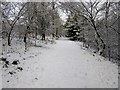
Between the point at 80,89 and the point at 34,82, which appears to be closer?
the point at 80,89

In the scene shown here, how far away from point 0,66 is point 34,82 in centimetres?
374

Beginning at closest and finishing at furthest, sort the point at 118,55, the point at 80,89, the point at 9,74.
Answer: the point at 80,89 < the point at 9,74 < the point at 118,55

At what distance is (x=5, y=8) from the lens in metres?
20.7

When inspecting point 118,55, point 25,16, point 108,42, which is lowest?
point 118,55

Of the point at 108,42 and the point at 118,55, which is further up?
the point at 108,42

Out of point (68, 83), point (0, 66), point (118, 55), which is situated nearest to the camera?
point (68, 83)

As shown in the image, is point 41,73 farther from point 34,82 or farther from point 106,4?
point 106,4

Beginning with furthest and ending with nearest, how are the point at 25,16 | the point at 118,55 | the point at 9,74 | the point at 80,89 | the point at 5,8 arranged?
the point at 25,16, the point at 118,55, the point at 5,8, the point at 9,74, the point at 80,89

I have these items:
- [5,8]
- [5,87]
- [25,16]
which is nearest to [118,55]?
[25,16]

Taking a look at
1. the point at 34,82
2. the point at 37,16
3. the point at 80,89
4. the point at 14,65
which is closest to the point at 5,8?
the point at 37,16

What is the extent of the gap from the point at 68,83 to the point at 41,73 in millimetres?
2367

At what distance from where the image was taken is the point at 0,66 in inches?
500

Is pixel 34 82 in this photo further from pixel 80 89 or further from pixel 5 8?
pixel 5 8

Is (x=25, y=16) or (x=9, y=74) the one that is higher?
(x=25, y=16)
